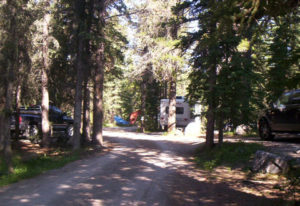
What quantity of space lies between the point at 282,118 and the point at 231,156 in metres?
2.65

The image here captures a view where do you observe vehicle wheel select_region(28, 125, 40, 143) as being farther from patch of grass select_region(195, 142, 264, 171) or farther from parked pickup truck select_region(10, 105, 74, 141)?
patch of grass select_region(195, 142, 264, 171)

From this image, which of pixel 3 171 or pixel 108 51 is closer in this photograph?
pixel 3 171

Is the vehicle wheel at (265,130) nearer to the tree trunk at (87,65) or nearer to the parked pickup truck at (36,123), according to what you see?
the tree trunk at (87,65)

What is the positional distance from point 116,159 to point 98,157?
3.09 feet

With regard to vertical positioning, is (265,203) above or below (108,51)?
below

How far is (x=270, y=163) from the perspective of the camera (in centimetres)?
773

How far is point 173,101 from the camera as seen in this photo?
81.1ft

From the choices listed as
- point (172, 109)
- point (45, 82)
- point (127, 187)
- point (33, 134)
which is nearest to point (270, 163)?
point (127, 187)

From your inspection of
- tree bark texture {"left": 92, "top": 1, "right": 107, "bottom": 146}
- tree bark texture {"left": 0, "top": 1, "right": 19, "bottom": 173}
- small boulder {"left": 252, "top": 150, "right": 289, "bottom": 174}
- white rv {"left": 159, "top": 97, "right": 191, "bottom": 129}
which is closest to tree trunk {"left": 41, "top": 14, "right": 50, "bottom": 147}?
tree bark texture {"left": 92, "top": 1, "right": 107, "bottom": 146}

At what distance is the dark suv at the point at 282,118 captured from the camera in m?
10.4

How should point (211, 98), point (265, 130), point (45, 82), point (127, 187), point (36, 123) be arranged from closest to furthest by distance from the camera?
point (127, 187)
point (211, 98)
point (265, 130)
point (45, 82)
point (36, 123)

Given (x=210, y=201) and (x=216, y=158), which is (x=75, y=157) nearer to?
(x=216, y=158)

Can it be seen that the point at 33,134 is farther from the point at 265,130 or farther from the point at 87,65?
the point at 265,130

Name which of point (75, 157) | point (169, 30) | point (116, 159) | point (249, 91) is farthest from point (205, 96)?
point (169, 30)
